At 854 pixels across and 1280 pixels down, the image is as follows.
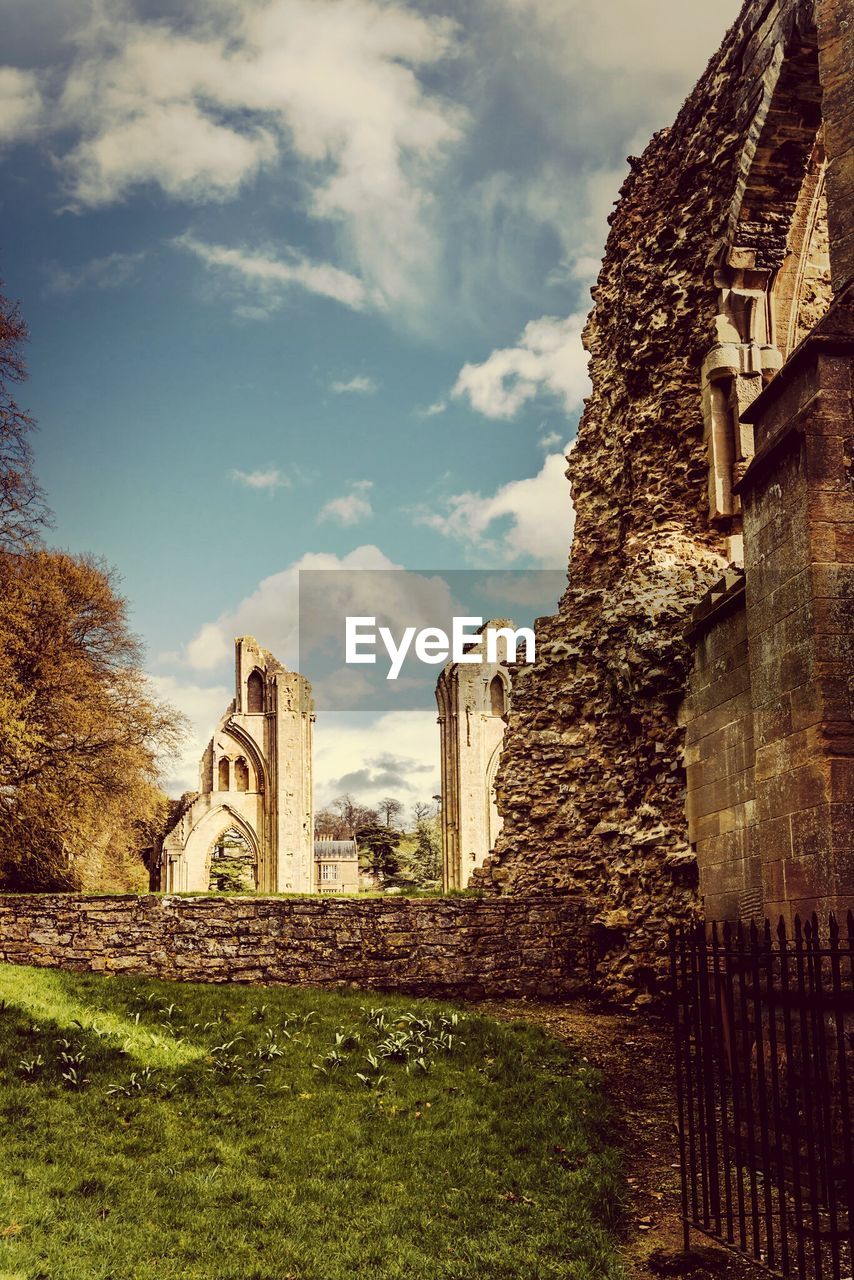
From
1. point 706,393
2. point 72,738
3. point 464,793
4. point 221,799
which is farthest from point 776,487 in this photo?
point 221,799

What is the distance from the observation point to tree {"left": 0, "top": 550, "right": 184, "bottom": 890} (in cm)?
1998

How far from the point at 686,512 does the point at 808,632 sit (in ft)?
17.5

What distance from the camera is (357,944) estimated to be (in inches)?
470

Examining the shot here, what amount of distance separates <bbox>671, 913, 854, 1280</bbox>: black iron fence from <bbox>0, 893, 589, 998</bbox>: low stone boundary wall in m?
4.48

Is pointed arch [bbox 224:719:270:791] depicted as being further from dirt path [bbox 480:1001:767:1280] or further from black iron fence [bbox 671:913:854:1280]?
black iron fence [bbox 671:913:854:1280]

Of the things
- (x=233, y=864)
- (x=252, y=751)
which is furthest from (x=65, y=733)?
(x=233, y=864)

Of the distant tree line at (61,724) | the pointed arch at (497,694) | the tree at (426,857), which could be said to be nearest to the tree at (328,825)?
the tree at (426,857)

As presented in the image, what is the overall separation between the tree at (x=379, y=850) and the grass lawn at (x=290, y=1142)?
47.1 m

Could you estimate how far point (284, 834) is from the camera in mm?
44438

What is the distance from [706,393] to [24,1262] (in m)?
10.0

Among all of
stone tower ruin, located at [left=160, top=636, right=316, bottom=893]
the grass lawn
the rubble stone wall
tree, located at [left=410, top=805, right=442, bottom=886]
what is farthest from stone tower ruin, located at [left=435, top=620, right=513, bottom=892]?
the grass lawn

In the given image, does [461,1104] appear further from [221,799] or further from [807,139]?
[221,799]

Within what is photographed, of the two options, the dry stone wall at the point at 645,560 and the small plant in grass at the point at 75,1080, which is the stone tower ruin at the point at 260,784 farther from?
the small plant in grass at the point at 75,1080

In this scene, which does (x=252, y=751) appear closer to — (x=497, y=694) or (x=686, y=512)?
(x=497, y=694)
